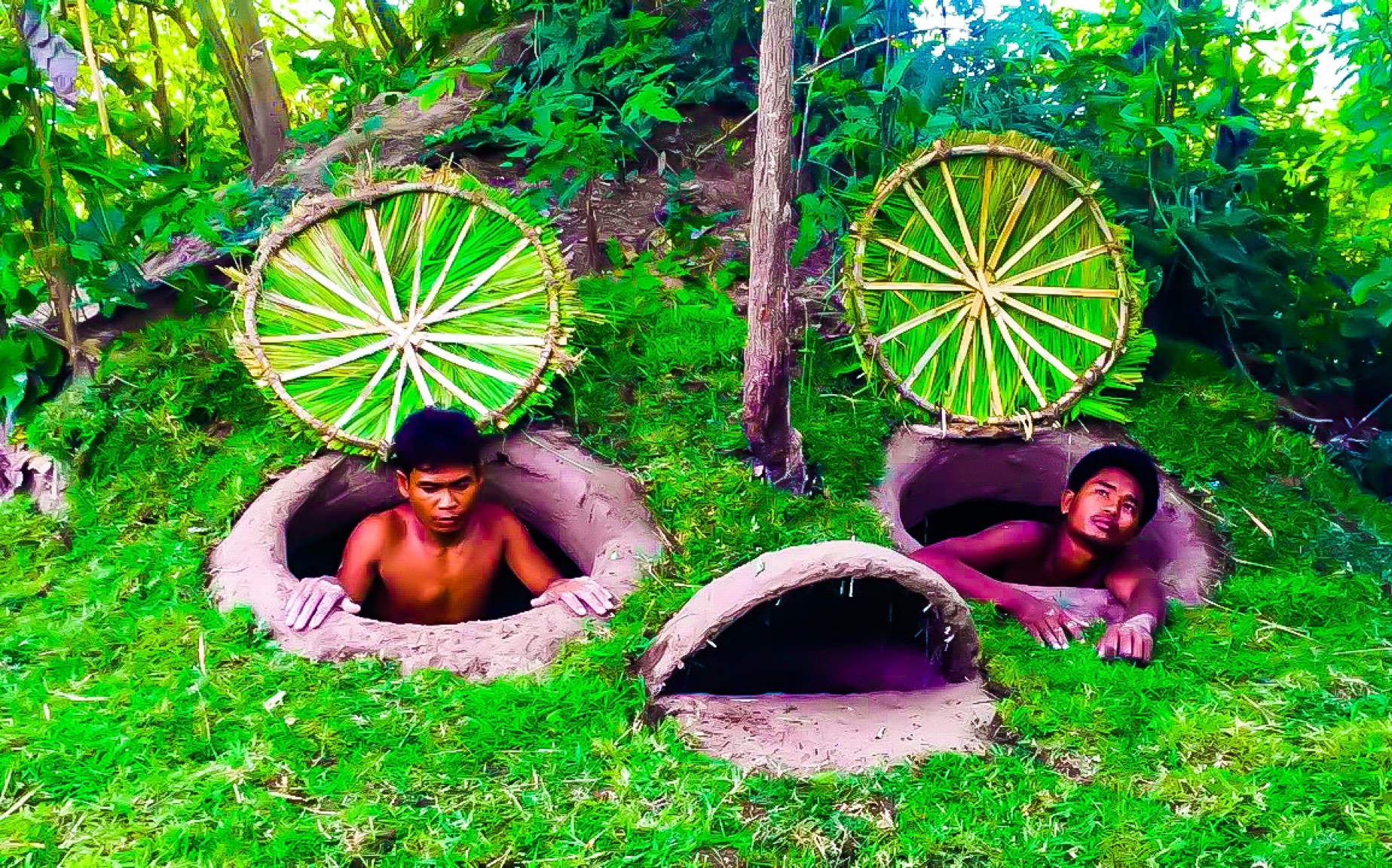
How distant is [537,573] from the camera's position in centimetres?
348

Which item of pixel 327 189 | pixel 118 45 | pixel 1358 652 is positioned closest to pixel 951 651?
pixel 1358 652

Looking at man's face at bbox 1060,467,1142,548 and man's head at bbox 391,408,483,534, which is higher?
man's head at bbox 391,408,483,534

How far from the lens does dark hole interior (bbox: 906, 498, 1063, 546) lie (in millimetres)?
4270

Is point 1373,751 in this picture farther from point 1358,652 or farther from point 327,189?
point 327,189

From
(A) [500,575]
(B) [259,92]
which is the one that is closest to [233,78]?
(B) [259,92]

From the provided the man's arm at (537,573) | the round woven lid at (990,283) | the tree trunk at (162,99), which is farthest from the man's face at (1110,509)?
the tree trunk at (162,99)

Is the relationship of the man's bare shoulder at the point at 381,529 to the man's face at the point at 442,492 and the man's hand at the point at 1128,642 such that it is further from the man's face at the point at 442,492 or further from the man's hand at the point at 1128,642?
the man's hand at the point at 1128,642

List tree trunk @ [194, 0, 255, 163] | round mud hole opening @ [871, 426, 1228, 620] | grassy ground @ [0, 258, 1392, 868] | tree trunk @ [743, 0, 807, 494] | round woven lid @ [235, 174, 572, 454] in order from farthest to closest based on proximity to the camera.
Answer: tree trunk @ [194, 0, 255, 163]
round woven lid @ [235, 174, 572, 454]
round mud hole opening @ [871, 426, 1228, 620]
tree trunk @ [743, 0, 807, 494]
grassy ground @ [0, 258, 1392, 868]

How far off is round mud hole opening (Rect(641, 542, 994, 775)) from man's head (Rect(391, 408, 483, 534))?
83 centimetres

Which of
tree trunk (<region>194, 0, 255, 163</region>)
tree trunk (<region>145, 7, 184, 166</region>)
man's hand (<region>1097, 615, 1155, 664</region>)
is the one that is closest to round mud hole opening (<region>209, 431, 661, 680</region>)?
man's hand (<region>1097, 615, 1155, 664</region>)

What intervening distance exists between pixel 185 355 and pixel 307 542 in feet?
2.82

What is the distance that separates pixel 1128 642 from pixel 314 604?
231 cm

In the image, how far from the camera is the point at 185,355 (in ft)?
12.8

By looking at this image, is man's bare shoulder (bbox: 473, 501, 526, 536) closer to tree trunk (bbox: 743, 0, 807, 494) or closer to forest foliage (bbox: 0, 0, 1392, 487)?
tree trunk (bbox: 743, 0, 807, 494)
